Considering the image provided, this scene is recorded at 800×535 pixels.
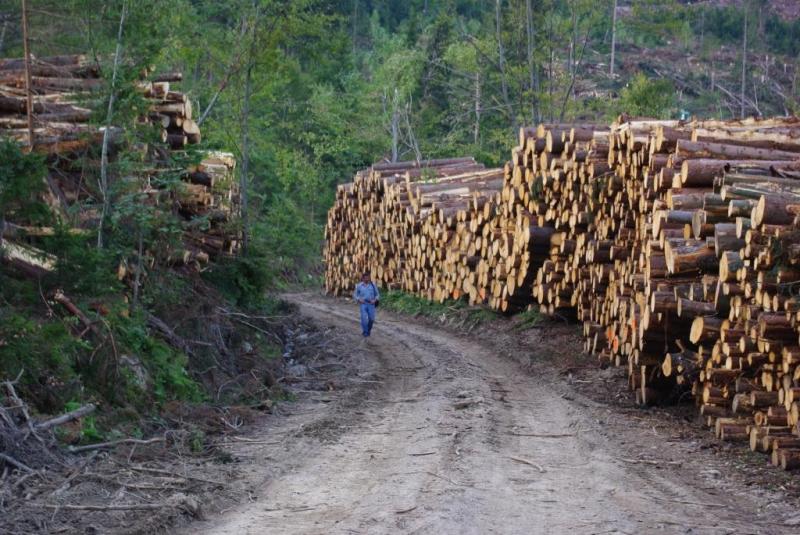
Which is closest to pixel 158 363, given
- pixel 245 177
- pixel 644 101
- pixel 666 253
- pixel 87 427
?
pixel 87 427

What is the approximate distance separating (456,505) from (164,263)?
758 cm

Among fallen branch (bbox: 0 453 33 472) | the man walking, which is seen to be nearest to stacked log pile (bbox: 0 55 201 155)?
the man walking

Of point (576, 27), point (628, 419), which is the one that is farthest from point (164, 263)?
point (576, 27)

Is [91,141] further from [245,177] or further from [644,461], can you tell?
[644,461]

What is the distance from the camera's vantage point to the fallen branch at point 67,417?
28.2ft

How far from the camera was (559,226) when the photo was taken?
1731 cm

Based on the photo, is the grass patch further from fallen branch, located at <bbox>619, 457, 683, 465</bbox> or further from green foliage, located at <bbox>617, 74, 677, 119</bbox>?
fallen branch, located at <bbox>619, 457, 683, 465</bbox>

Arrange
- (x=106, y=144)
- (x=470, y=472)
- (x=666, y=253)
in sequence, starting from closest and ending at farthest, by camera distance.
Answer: (x=470, y=472) < (x=666, y=253) < (x=106, y=144)

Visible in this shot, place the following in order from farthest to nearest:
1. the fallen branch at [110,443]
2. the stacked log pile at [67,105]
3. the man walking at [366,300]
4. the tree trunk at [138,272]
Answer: the man walking at [366,300], the stacked log pile at [67,105], the tree trunk at [138,272], the fallen branch at [110,443]

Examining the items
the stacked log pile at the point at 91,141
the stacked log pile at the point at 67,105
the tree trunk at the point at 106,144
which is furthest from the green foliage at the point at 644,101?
the tree trunk at the point at 106,144

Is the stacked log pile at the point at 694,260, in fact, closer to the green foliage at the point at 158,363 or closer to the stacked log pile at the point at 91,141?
the green foliage at the point at 158,363

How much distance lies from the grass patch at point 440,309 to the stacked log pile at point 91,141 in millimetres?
5987

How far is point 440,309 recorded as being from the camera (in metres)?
24.0

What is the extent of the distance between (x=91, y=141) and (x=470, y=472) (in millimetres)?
7049
